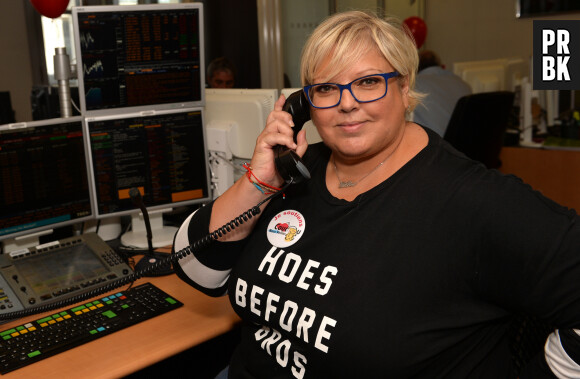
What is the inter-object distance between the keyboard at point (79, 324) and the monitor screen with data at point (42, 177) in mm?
378

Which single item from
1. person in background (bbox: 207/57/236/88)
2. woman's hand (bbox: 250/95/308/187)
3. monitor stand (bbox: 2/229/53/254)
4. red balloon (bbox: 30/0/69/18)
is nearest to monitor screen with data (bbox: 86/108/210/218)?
monitor stand (bbox: 2/229/53/254)

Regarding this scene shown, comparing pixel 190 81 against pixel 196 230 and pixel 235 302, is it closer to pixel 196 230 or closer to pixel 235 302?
pixel 196 230

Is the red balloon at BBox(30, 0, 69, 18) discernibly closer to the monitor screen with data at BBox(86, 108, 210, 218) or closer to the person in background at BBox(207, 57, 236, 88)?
the monitor screen with data at BBox(86, 108, 210, 218)

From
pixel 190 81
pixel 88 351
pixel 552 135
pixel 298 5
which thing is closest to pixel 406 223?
pixel 88 351

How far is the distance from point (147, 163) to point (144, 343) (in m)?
0.73

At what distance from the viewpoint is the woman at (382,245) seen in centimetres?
99

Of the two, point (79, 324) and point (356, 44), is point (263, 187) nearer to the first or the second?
point (356, 44)

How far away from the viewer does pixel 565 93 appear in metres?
3.48

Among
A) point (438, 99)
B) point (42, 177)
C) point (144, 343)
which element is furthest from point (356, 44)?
point (438, 99)

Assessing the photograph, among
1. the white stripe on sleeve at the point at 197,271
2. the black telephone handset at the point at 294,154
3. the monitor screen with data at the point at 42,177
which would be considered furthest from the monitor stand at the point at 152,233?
the black telephone handset at the point at 294,154

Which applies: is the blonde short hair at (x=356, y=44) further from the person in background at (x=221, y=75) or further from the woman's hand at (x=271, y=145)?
the person in background at (x=221, y=75)

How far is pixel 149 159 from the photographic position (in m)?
1.89

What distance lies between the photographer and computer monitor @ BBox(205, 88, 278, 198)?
192 centimetres

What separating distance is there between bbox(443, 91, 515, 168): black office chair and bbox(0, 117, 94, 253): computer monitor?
1739 mm
